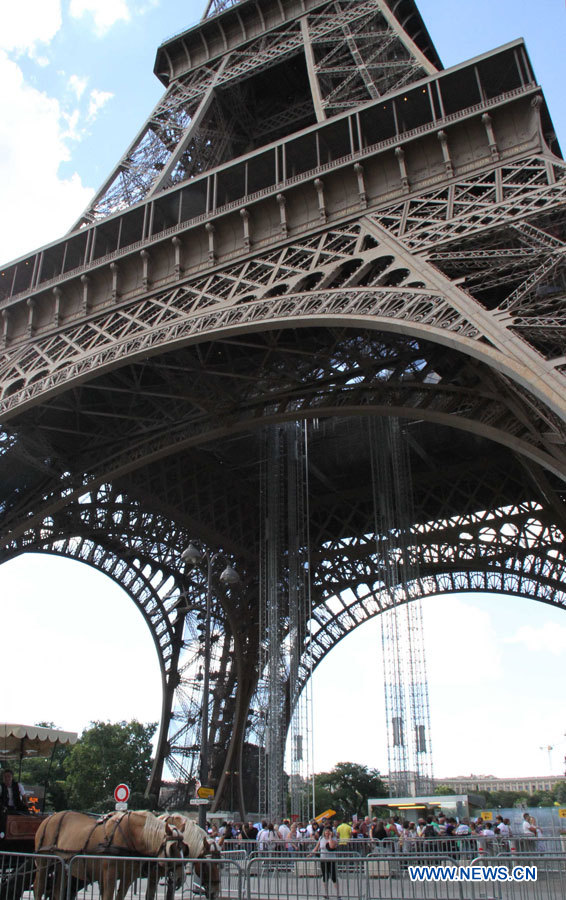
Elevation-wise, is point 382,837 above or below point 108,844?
below

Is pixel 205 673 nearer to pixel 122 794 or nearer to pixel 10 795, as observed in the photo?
pixel 122 794

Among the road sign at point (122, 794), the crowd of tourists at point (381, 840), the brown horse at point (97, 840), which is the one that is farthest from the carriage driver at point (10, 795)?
the crowd of tourists at point (381, 840)

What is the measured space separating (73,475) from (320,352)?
905 centimetres

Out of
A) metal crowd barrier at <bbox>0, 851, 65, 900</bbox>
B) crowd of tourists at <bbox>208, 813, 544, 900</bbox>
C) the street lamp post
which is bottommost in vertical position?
crowd of tourists at <bbox>208, 813, 544, 900</bbox>

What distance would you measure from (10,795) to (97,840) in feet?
7.24

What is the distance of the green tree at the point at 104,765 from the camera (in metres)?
48.5

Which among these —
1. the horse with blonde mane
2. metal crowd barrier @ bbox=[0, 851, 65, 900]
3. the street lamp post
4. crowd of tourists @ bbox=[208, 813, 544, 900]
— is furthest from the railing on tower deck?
metal crowd barrier @ bbox=[0, 851, 65, 900]

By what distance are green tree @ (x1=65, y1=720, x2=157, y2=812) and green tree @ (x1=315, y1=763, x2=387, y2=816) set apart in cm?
2528

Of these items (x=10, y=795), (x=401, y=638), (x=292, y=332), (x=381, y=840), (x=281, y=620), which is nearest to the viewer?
(x=10, y=795)

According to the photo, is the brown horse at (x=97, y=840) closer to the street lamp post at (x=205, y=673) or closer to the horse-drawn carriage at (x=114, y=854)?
the horse-drawn carriage at (x=114, y=854)

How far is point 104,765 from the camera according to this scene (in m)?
49.7

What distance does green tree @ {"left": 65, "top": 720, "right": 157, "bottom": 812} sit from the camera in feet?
159

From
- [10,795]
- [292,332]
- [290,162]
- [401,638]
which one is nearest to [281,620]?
[401,638]

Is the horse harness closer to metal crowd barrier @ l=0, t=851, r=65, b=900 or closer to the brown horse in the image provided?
the brown horse
